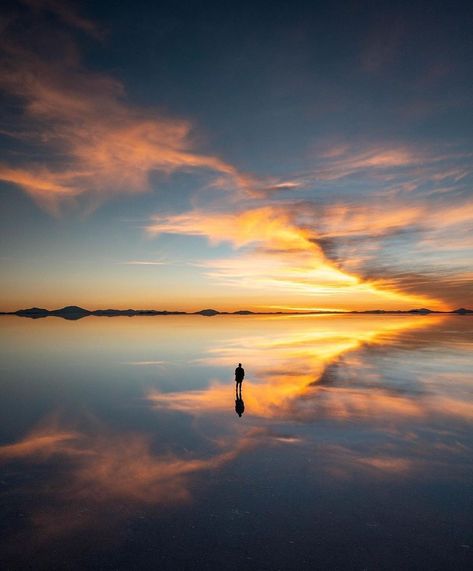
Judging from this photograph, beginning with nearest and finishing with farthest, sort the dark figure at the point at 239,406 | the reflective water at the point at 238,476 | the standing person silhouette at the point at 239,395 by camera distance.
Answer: the reflective water at the point at 238,476 < the dark figure at the point at 239,406 < the standing person silhouette at the point at 239,395

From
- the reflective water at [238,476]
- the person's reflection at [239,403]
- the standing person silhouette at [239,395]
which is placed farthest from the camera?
the standing person silhouette at [239,395]

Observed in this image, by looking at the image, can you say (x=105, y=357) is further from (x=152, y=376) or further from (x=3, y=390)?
(x=3, y=390)

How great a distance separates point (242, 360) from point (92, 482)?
83.3 feet

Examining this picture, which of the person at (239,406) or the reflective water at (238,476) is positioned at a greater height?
the person at (239,406)

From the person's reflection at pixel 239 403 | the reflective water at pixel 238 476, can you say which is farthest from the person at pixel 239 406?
the reflective water at pixel 238 476

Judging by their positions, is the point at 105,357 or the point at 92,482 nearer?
the point at 92,482

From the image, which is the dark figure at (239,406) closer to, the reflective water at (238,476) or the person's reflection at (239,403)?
the person's reflection at (239,403)

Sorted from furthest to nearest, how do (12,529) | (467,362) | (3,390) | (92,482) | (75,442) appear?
(467,362) < (3,390) < (75,442) < (92,482) < (12,529)

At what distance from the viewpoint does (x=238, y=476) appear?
36.5 ft

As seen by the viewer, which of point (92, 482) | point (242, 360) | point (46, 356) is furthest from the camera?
point (46, 356)

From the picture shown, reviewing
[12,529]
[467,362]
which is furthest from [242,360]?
[12,529]

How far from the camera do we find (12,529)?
337 inches

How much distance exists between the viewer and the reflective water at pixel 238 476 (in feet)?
25.7

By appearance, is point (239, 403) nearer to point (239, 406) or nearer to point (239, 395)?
point (239, 406)
